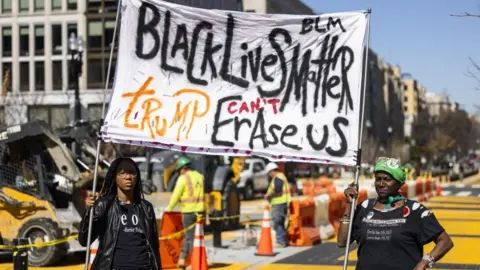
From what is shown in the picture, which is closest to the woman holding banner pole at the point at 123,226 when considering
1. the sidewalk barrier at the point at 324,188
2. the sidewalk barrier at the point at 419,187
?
the sidewalk barrier at the point at 324,188

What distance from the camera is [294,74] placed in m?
7.32

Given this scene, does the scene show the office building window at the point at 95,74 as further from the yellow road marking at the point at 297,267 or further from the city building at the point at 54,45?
the yellow road marking at the point at 297,267

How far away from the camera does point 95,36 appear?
202ft

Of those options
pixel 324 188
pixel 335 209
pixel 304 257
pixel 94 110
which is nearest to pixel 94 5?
pixel 94 110

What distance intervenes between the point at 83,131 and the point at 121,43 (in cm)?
1114

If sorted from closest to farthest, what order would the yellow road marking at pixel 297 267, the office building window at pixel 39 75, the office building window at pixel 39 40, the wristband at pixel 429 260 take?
the wristband at pixel 429 260 < the yellow road marking at pixel 297 267 < the office building window at pixel 39 40 < the office building window at pixel 39 75

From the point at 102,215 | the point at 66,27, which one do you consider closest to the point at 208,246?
the point at 102,215

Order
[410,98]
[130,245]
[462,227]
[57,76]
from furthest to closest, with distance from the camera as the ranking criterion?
[410,98] → [57,76] → [462,227] → [130,245]

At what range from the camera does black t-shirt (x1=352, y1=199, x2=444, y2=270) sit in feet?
17.7

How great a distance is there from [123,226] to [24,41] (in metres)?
57.6

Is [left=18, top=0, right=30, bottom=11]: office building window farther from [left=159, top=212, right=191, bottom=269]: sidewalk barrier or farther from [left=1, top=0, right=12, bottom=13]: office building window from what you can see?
[left=159, top=212, right=191, bottom=269]: sidewalk barrier

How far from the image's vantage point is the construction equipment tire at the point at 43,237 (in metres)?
13.9

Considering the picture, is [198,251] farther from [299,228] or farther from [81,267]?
[299,228]

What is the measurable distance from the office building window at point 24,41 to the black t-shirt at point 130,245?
187 ft
